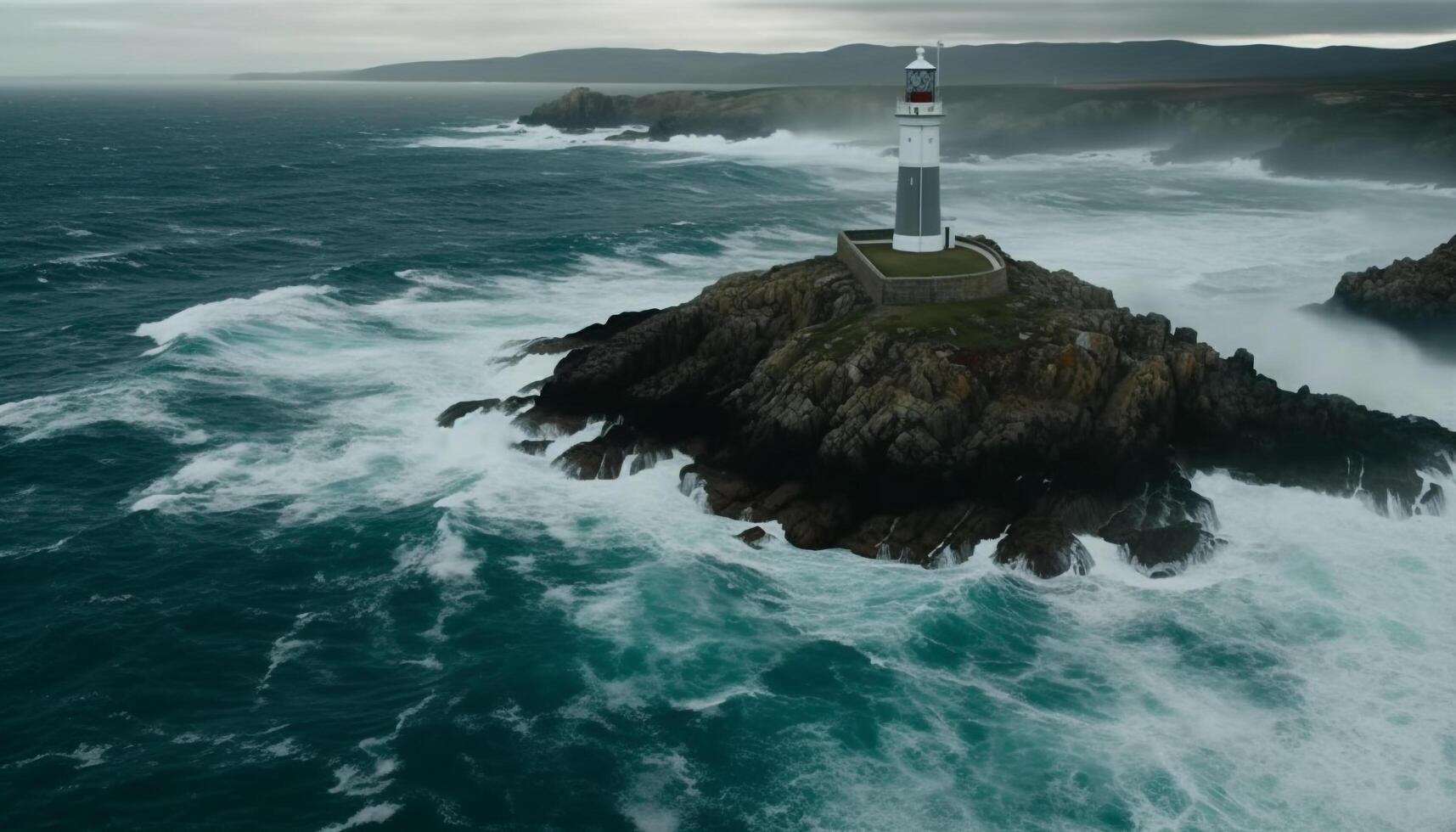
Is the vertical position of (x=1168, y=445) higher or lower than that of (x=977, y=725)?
higher

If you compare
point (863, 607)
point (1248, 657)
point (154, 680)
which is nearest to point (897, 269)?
point (863, 607)

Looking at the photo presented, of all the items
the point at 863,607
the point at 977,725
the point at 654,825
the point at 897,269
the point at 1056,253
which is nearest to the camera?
the point at 654,825

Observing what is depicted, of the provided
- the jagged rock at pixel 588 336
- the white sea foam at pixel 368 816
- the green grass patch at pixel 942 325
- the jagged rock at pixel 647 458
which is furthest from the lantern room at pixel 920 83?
the white sea foam at pixel 368 816

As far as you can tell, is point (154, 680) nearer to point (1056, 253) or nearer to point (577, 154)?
point (1056, 253)

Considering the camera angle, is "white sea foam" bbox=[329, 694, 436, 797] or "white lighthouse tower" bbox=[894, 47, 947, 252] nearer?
"white sea foam" bbox=[329, 694, 436, 797]

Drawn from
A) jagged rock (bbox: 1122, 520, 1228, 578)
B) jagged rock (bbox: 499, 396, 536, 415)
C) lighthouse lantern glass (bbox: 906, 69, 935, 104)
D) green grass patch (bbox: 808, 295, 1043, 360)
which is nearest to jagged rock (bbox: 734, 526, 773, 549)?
green grass patch (bbox: 808, 295, 1043, 360)

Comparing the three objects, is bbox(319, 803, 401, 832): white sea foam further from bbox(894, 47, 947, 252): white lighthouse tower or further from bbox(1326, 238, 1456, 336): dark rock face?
bbox(1326, 238, 1456, 336): dark rock face

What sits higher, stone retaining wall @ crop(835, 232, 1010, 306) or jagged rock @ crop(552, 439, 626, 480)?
stone retaining wall @ crop(835, 232, 1010, 306)

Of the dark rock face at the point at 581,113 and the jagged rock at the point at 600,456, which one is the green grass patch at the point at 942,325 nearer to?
the jagged rock at the point at 600,456
